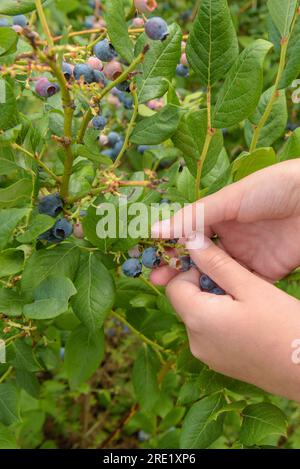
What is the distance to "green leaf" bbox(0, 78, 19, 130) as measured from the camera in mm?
822

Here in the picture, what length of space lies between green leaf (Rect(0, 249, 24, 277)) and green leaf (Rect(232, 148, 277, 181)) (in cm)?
39

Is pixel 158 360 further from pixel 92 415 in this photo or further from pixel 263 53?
pixel 92 415

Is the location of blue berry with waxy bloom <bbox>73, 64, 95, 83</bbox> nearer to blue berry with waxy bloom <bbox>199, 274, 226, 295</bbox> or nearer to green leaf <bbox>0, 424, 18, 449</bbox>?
blue berry with waxy bloom <bbox>199, 274, 226, 295</bbox>

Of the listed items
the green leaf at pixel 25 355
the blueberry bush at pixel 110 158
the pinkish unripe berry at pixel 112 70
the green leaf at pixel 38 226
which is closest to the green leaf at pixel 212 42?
the blueberry bush at pixel 110 158

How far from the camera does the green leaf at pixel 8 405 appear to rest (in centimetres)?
112

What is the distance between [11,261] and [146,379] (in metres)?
0.68

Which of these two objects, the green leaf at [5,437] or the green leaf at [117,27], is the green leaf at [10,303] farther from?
the green leaf at [117,27]

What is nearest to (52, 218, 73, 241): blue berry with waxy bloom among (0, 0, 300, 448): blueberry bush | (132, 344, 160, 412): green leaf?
(0, 0, 300, 448): blueberry bush

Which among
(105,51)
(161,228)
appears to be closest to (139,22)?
(105,51)

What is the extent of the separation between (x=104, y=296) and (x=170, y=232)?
0.18 meters

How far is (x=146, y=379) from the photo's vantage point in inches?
58.8

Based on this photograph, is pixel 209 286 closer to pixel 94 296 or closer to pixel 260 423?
pixel 94 296

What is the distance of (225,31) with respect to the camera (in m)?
0.83
